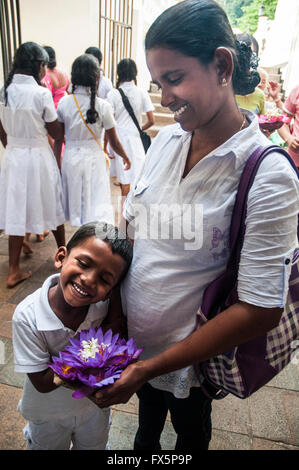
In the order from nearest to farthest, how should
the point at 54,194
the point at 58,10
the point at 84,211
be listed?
the point at 54,194 < the point at 84,211 < the point at 58,10

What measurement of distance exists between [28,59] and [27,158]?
2.60 ft

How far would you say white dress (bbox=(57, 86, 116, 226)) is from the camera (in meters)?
3.20

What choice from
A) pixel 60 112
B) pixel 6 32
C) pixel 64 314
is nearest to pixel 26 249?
pixel 60 112

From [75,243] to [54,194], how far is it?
2.15 m

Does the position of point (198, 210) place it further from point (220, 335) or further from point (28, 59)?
point (28, 59)

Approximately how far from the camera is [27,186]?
3.16m

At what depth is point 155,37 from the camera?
94 cm

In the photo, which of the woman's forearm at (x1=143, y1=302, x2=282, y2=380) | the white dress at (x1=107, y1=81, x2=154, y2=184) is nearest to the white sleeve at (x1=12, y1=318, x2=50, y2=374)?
the woman's forearm at (x1=143, y1=302, x2=282, y2=380)

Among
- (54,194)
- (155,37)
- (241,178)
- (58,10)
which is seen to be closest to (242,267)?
(241,178)

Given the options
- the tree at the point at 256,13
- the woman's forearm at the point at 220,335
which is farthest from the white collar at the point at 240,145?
the tree at the point at 256,13

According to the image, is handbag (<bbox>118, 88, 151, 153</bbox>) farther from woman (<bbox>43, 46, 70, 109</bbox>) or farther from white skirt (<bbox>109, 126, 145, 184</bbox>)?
woman (<bbox>43, 46, 70, 109</bbox>)

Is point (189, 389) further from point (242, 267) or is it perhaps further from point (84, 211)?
point (84, 211)

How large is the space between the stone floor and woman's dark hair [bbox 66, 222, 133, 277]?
3.90ft

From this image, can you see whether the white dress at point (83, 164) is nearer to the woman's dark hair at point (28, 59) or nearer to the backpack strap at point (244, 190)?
the woman's dark hair at point (28, 59)
